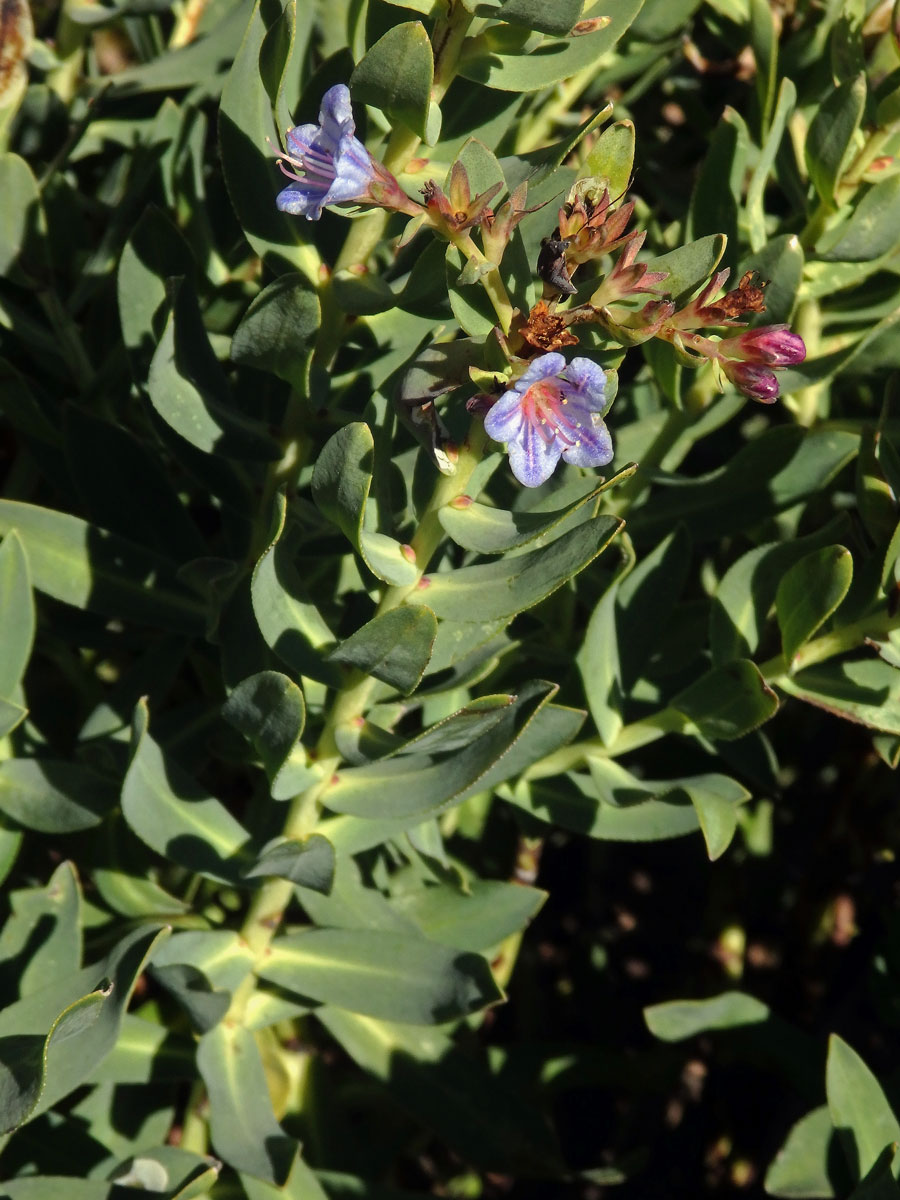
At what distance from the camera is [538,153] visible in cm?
127

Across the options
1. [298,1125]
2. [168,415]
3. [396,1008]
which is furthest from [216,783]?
[168,415]

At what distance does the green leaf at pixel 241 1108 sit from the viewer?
138 cm

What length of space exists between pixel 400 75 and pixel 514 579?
467 mm

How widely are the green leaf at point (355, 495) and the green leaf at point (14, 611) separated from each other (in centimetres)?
43

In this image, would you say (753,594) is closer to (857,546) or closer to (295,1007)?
(857,546)

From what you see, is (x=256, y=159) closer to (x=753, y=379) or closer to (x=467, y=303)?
(x=467, y=303)

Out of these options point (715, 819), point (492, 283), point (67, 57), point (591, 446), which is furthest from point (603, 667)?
point (67, 57)

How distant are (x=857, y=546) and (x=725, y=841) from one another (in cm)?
44

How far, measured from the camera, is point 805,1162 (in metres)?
1.59

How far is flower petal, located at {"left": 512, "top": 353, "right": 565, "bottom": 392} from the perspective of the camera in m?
0.96

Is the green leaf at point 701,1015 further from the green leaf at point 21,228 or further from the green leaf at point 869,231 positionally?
the green leaf at point 21,228

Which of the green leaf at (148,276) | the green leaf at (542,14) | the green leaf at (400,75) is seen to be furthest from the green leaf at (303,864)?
the green leaf at (542,14)

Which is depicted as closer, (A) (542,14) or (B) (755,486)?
(A) (542,14)

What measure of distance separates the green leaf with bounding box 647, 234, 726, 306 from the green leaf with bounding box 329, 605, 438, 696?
1.17 feet
